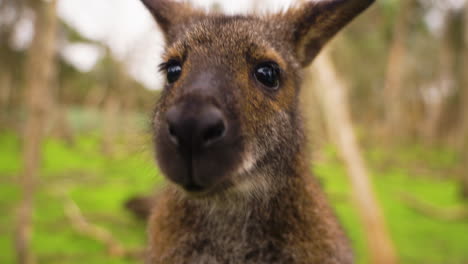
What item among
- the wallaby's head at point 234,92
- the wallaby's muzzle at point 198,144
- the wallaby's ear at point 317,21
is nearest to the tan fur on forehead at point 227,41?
the wallaby's head at point 234,92

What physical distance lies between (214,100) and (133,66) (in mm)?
14397

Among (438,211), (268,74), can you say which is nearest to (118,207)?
(268,74)

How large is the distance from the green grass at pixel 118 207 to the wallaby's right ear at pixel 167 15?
87 cm

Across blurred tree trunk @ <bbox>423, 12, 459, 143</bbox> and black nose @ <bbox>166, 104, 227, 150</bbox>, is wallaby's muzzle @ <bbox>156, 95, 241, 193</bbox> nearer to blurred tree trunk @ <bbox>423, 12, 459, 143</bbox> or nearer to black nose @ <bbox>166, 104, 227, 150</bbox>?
black nose @ <bbox>166, 104, 227, 150</bbox>

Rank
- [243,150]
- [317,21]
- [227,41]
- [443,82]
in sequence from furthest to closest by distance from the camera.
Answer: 1. [443,82]
2. [317,21]
3. [227,41]
4. [243,150]

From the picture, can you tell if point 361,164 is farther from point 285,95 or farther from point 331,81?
point 285,95

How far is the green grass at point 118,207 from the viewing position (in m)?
6.04

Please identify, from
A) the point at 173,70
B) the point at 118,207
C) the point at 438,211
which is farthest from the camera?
the point at 438,211

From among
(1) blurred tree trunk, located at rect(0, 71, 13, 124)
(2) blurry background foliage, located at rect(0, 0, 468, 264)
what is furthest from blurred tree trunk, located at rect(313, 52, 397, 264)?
(1) blurred tree trunk, located at rect(0, 71, 13, 124)

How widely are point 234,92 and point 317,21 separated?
0.89m

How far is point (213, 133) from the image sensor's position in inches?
62.9

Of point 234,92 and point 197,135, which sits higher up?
point 234,92

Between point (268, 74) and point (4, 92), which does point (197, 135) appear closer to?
point (268, 74)

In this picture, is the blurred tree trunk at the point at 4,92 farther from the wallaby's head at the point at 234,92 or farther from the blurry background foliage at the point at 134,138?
the wallaby's head at the point at 234,92
